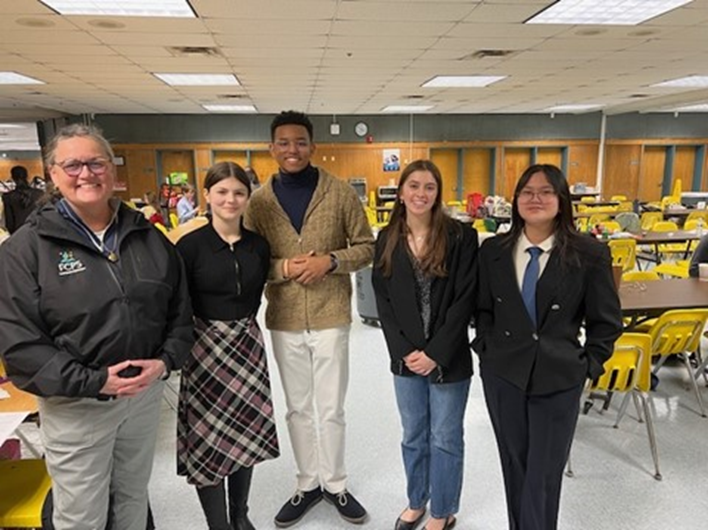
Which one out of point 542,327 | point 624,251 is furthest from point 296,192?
point 624,251

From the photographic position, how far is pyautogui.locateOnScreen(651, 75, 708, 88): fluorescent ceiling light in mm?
8340

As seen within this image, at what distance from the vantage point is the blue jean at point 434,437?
6.64 ft

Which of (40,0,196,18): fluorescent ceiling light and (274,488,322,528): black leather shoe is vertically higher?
(40,0,196,18): fluorescent ceiling light

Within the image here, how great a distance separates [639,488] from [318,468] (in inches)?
65.8

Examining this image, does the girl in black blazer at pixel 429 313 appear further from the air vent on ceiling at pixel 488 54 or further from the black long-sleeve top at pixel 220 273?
the air vent on ceiling at pixel 488 54

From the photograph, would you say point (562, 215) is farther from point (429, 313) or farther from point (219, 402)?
point (219, 402)

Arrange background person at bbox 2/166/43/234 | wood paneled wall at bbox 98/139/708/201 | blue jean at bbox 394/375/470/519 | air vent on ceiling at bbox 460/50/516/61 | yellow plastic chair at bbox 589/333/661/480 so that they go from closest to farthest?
1. blue jean at bbox 394/375/470/519
2. yellow plastic chair at bbox 589/333/661/480
3. air vent on ceiling at bbox 460/50/516/61
4. background person at bbox 2/166/43/234
5. wood paneled wall at bbox 98/139/708/201

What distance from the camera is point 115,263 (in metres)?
1.57

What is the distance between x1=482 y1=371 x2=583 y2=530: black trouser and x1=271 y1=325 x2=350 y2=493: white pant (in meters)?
0.67

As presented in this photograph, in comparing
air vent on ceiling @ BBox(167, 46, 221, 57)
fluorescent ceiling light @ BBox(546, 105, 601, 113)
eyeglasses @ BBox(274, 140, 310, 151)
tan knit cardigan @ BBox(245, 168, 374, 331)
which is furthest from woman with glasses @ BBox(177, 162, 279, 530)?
fluorescent ceiling light @ BBox(546, 105, 601, 113)

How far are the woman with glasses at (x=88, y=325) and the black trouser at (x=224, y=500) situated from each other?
0.40m

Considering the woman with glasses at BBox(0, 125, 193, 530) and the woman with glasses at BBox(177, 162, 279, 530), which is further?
the woman with glasses at BBox(177, 162, 279, 530)

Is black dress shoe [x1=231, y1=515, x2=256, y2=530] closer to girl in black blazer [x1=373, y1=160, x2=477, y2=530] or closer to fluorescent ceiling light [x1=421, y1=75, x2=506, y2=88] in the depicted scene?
girl in black blazer [x1=373, y1=160, x2=477, y2=530]

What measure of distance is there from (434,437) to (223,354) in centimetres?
93
